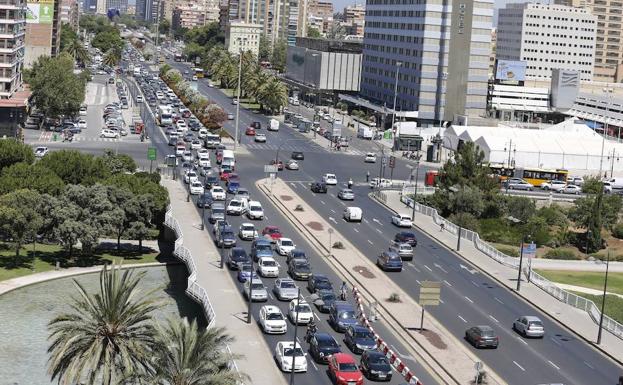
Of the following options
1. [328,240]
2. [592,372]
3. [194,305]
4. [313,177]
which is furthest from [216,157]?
[592,372]

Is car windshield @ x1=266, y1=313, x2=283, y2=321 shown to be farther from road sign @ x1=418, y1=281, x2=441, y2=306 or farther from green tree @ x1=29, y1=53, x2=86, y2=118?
green tree @ x1=29, y1=53, x2=86, y2=118

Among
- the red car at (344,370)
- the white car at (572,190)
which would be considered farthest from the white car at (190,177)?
the red car at (344,370)

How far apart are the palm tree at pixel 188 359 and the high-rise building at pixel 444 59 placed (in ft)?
388

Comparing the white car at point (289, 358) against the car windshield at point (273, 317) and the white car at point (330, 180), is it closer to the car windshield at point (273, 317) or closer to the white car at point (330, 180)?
the car windshield at point (273, 317)

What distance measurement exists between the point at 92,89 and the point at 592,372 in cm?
15106

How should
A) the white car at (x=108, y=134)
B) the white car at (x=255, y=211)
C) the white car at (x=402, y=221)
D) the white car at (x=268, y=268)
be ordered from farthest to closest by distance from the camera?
the white car at (x=108, y=134) < the white car at (x=402, y=221) < the white car at (x=255, y=211) < the white car at (x=268, y=268)

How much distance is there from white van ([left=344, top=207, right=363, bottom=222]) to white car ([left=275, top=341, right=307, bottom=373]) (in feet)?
124

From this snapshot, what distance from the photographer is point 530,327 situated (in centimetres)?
5841

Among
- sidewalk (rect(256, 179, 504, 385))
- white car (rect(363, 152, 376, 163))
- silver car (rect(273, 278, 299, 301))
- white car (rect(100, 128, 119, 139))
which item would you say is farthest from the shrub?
white car (rect(100, 128, 119, 139))

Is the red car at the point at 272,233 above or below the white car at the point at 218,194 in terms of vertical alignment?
below

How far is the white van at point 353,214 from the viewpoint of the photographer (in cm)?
8747

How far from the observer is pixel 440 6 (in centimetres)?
A: 15762

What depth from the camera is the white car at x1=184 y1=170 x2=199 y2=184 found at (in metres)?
98.3

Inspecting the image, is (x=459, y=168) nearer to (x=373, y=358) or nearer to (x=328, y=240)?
(x=328, y=240)
